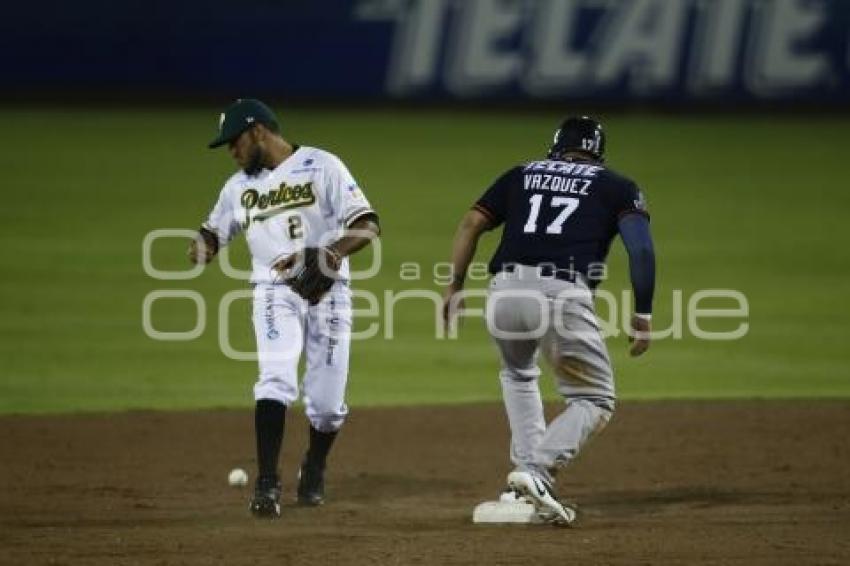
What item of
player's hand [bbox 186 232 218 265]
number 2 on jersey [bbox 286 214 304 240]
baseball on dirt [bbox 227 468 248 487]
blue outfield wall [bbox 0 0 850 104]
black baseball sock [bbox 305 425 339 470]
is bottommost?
baseball on dirt [bbox 227 468 248 487]

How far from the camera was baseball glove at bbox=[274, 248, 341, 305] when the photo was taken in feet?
28.8

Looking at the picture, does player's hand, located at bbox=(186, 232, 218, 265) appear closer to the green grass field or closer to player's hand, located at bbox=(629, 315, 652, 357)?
player's hand, located at bbox=(629, 315, 652, 357)

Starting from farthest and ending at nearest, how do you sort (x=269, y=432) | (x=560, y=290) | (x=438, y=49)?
(x=438, y=49) < (x=269, y=432) < (x=560, y=290)

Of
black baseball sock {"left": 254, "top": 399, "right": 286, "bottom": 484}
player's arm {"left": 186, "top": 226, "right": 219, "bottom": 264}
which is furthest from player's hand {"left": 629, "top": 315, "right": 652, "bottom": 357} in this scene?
player's arm {"left": 186, "top": 226, "right": 219, "bottom": 264}

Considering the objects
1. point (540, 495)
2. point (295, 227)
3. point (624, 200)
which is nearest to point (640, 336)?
point (624, 200)

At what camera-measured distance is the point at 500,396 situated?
12578mm

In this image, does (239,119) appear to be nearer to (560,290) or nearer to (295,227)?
(295,227)

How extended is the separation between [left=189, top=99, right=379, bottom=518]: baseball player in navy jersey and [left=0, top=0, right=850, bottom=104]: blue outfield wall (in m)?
15.9

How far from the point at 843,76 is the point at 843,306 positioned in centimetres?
943

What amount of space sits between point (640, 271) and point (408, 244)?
31.9ft

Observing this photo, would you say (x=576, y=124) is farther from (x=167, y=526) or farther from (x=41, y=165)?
(x=41, y=165)

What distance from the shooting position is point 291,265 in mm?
8820

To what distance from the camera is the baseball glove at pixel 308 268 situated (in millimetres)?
8789

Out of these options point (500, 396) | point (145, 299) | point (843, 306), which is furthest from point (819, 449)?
point (145, 299)
